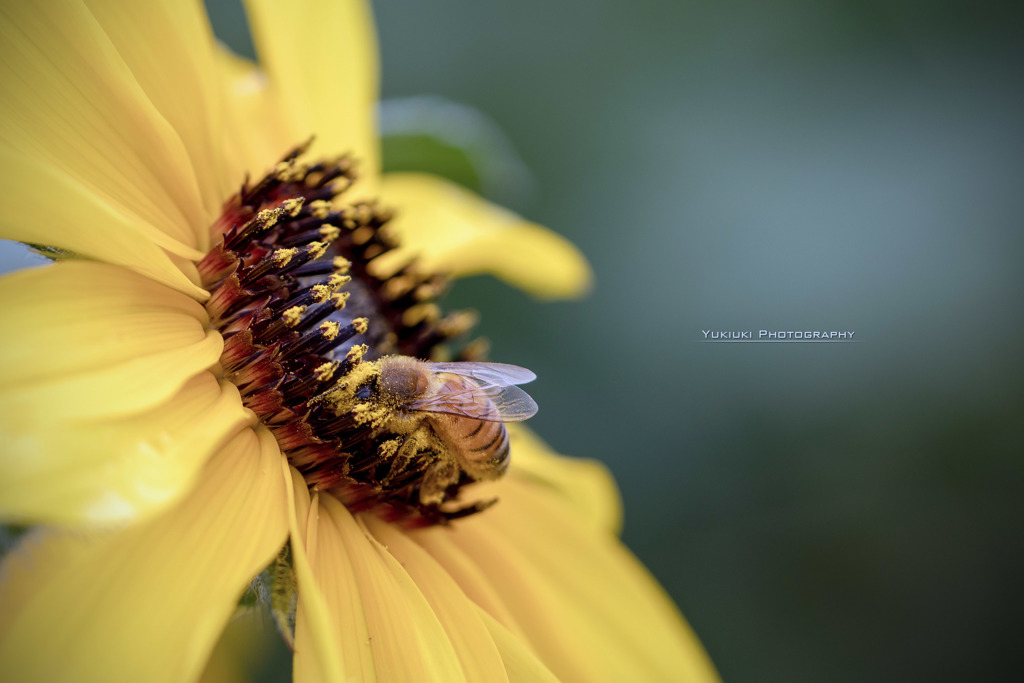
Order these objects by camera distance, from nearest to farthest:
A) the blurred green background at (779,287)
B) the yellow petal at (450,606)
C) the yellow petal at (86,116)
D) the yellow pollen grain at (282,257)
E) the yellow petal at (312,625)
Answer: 1. the yellow petal at (312,625)
2. the yellow petal at (86,116)
3. the yellow petal at (450,606)
4. the yellow pollen grain at (282,257)
5. the blurred green background at (779,287)

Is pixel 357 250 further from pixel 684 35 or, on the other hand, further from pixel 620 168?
pixel 684 35

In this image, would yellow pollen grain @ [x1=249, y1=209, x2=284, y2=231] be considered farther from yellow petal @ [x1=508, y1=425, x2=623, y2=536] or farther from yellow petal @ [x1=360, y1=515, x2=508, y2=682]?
yellow petal @ [x1=508, y1=425, x2=623, y2=536]

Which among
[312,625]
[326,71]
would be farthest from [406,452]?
[326,71]

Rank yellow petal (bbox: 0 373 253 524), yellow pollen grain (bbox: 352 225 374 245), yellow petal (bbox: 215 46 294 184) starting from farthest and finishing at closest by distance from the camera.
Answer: yellow pollen grain (bbox: 352 225 374 245) → yellow petal (bbox: 215 46 294 184) → yellow petal (bbox: 0 373 253 524)

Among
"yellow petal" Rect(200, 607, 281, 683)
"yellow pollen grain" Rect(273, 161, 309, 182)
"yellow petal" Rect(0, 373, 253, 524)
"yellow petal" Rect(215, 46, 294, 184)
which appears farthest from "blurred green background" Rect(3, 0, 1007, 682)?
"yellow petal" Rect(0, 373, 253, 524)

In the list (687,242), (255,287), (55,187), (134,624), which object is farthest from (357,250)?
(687,242)

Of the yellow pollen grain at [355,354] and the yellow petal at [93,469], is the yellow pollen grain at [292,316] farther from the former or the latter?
the yellow petal at [93,469]

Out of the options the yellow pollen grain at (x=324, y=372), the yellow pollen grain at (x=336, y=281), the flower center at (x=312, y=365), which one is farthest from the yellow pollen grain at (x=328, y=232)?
the yellow pollen grain at (x=324, y=372)
